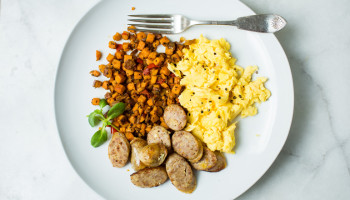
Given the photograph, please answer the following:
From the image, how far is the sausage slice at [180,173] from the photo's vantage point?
117 inches

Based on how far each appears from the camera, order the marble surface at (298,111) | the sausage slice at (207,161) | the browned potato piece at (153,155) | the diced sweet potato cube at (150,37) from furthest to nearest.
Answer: the marble surface at (298,111) < the diced sweet potato cube at (150,37) < the sausage slice at (207,161) < the browned potato piece at (153,155)

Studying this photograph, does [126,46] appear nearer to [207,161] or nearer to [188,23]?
[188,23]

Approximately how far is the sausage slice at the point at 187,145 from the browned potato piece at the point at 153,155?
0.49ft

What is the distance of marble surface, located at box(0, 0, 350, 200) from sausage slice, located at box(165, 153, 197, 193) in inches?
26.9

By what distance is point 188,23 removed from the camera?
315 centimetres

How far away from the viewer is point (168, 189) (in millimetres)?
3094

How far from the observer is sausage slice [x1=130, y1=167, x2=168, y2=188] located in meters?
3.01

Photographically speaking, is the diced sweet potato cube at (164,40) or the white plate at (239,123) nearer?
the white plate at (239,123)

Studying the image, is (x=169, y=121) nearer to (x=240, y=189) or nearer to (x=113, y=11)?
(x=240, y=189)

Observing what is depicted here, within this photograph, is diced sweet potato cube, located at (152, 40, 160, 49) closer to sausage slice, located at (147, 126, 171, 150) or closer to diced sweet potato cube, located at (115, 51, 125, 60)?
diced sweet potato cube, located at (115, 51, 125, 60)

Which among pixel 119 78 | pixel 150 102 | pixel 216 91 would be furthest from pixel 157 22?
pixel 216 91

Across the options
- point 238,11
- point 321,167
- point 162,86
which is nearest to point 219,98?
point 162,86

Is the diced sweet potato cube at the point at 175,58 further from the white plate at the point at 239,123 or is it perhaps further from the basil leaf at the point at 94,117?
the basil leaf at the point at 94,117

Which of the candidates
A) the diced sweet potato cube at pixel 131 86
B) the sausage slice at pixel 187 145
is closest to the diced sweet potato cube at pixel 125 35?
the diced sweet potato cube at pixel 131 86
